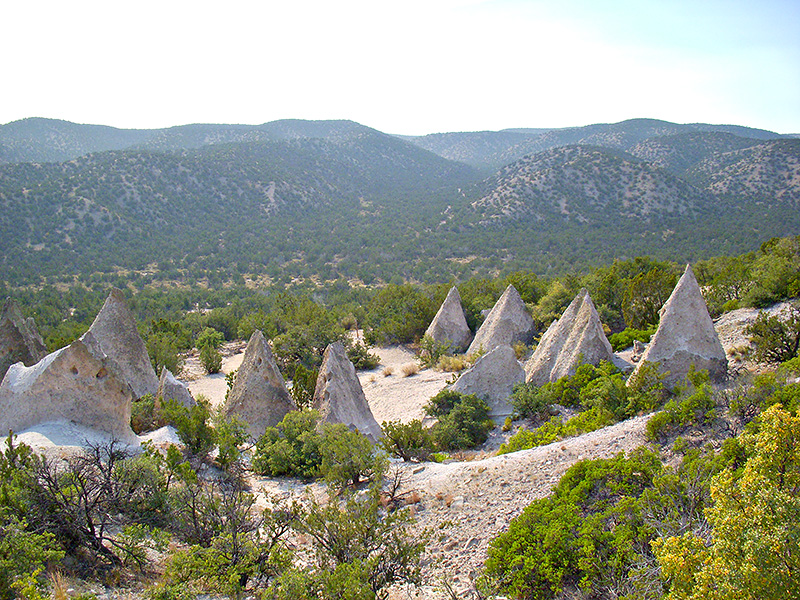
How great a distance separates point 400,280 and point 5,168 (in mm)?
42910

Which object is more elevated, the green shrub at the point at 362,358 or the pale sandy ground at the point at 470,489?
the pale sandy ground at the point at 470,489

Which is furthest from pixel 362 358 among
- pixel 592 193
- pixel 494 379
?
pixel 592 193

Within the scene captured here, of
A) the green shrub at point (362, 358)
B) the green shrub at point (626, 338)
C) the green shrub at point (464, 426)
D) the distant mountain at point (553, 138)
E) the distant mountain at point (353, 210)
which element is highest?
the distant mountain at point (553, 138)

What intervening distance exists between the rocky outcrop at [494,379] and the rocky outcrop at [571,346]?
0.66 meters

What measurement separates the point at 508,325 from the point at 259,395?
878cm

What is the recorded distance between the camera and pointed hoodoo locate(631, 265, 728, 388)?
9.70 metres

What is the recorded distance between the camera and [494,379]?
12.1 meters

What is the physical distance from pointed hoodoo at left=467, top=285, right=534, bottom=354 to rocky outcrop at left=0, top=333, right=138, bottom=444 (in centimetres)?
1098

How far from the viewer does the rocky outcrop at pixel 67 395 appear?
24.0 ft

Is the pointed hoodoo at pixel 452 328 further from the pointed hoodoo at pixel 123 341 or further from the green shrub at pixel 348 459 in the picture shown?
the green shrub at pixel 348 459

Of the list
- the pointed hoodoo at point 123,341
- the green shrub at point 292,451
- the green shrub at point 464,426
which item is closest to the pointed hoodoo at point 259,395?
the green shrub at point 292,451

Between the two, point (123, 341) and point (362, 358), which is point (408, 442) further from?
point (362, 358)

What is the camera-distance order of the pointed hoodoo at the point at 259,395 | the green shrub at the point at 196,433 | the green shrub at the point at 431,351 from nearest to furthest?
the green shrub at the point at 196,433 < the pointed hoodoo at the point at 259,395 < the green shrub at the point at 431,351

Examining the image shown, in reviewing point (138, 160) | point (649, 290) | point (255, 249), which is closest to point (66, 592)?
point (649, 290)
